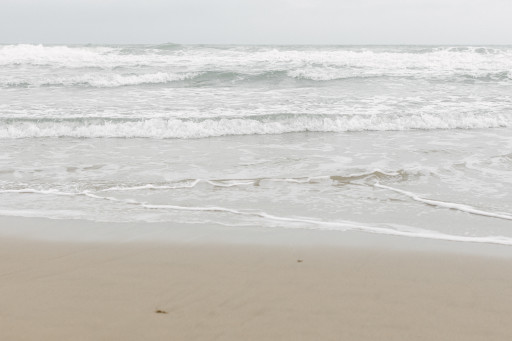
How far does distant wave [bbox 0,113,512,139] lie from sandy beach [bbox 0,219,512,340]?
19.2ft

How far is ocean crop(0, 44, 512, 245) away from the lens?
4844 mm

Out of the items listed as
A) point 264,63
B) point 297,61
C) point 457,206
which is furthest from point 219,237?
point 297,61

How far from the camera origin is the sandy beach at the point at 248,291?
2652 mm

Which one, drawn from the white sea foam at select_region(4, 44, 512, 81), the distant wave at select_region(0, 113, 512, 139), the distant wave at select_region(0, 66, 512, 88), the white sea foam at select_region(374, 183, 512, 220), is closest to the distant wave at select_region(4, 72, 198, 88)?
the distant wave at select_region(0, 66, 512, 88)

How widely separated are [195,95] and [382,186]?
33.6 feet

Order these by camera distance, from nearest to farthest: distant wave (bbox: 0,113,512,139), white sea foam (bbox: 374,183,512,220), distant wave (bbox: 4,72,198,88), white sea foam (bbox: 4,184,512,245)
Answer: white sea foam (bbox: 4,184,512,245), white sea foam (bbox: 374,183,512,220), distant wave (bbox: 0,113,512,139), distant wave (bbox: 4,72,198,88)

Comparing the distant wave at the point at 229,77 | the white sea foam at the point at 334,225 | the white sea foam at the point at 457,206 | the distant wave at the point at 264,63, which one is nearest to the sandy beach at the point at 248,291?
the white sea foam at the point at 334,225

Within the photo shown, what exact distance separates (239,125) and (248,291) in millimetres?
7149

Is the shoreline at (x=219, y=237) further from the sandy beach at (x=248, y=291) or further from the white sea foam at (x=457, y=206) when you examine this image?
the white sea foam at (x=457, y=206)

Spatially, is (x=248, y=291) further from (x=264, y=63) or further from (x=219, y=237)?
(x=264, y=63)

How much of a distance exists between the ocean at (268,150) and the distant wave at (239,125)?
4cm

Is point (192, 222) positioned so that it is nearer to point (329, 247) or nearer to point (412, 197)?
point (329, 247)

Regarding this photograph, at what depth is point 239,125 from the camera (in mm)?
10047

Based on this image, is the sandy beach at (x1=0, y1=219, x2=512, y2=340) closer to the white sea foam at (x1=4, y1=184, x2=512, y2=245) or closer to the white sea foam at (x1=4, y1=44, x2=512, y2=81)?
the white sea foam at (x1=4, y1=184, x2=512, y2=245)
